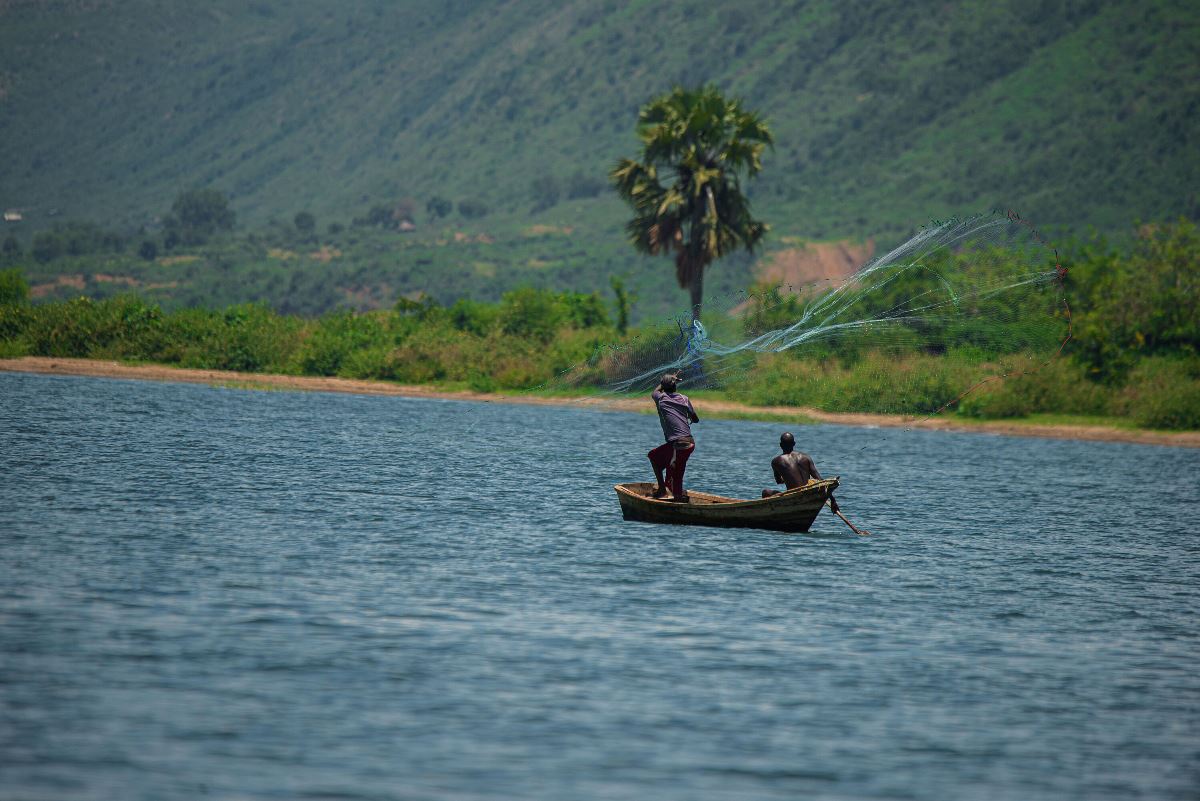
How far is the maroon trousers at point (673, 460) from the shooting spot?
2943 centimetres

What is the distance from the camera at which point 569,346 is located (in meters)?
81.3

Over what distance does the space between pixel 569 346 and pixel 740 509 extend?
5263cm

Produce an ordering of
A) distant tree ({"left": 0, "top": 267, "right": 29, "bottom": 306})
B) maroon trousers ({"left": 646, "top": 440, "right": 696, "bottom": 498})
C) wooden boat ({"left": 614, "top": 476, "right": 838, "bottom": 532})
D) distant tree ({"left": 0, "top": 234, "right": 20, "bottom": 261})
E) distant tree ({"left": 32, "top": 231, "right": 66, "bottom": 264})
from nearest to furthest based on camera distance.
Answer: wooden boat ({"left": 614, "top": 476, "right": 838, "bottom": 532})
maroon trousers ({"left": 646, "top": 440, "right": 696, "bottom": 498})
distant tree ({"left": 0, "top": 267, "right": 29, "bottom": 306})
distant tree ({"left": 0, "top": 234, "right": 20, "bottom": 261})
distant tree ({"left": 32, "top": 231, "right": 66, "bottom": 264})

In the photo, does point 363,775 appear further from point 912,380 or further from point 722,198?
point 722,198

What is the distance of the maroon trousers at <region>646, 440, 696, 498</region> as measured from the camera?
29.4 metres

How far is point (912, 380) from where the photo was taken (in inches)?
2146

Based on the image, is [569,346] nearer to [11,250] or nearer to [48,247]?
[48,247]

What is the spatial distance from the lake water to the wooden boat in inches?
20.0

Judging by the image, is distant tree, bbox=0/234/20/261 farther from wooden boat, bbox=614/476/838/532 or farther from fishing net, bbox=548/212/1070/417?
wooden boat, bbox=614/476/838/532

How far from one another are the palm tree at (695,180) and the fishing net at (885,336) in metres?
6.50

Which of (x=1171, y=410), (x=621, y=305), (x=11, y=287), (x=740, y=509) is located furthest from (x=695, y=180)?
(x=740, y=509)

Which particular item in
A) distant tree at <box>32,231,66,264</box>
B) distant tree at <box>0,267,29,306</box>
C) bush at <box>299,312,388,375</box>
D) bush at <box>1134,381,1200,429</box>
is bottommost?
bush at <box>1134,381,1200,429</box>

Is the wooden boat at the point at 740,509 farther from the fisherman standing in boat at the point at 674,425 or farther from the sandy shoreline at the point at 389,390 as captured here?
the sandy shoreline at the point at 389,390

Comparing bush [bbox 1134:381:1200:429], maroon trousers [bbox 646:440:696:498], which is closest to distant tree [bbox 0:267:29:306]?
bush [bbox 1134:381:1200:429]
